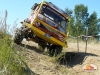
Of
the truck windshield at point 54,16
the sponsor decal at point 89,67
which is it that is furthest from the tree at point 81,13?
A: the sponsor decal at point 89,67

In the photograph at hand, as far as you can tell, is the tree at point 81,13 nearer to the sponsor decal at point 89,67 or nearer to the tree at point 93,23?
the tree at point 93,23

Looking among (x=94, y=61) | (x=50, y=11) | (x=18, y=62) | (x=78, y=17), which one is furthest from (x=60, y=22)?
(x=78, y=17)

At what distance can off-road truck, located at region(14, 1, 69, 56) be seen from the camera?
999 centimetres

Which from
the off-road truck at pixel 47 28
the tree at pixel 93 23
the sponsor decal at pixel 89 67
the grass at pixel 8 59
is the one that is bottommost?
the sponsor decal at pixel 89 67

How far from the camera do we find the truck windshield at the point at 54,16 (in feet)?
35.3

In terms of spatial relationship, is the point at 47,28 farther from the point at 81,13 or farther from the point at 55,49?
the point at 81,13

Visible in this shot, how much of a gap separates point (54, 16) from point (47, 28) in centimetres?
106

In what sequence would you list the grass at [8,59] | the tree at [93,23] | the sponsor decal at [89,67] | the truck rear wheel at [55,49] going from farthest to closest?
the tree at [93,23]
the truck rear wheel at [55,49]
the sponsor decal at [89,67]
the grass at [8,59]

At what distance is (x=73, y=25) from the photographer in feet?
166

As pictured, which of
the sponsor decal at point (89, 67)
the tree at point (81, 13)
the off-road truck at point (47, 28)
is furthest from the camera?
the tree at point (81, 13)

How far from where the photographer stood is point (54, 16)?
1100 cm

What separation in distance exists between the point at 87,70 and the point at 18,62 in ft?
13.9

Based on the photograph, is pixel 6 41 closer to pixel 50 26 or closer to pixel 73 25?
pixel 50 26

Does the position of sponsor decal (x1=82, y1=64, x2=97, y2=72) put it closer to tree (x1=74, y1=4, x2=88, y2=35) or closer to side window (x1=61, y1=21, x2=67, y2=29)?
side window (x1=61, y1=21, x2=67, y2=29)
